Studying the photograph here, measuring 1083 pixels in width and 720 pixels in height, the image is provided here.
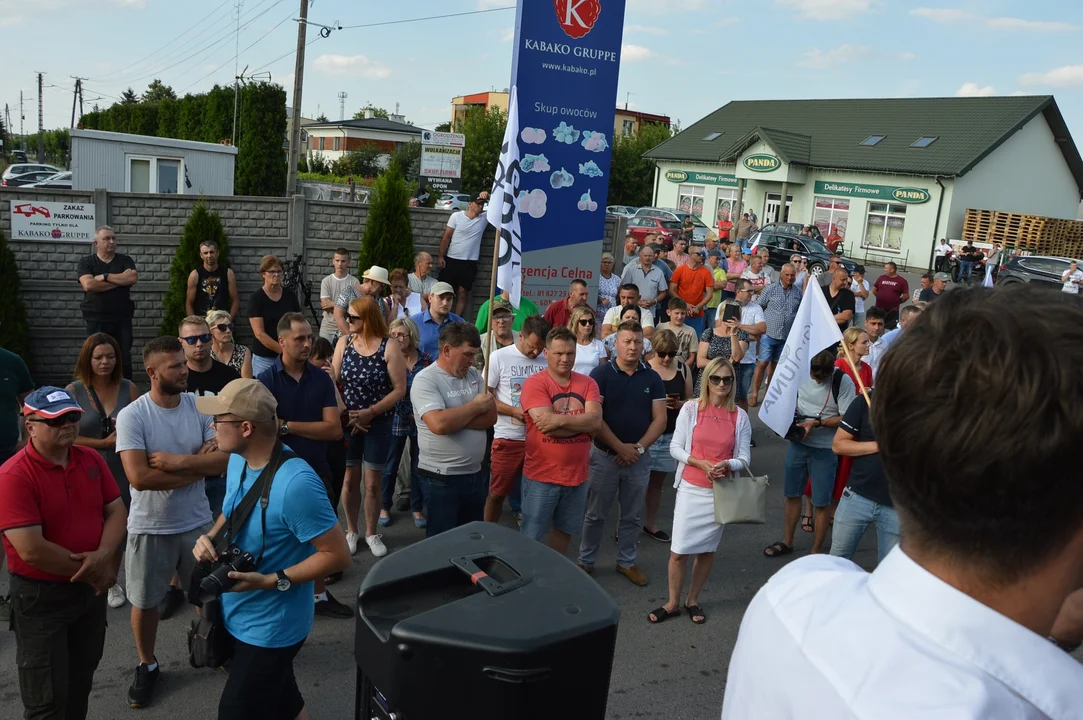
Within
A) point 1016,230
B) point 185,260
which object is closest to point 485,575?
point 185,260

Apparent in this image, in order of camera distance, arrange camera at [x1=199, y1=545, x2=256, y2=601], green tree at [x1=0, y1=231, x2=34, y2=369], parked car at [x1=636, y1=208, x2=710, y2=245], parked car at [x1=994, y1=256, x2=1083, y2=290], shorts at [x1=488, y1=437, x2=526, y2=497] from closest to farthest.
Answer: camera at [x1=199, y1=545, x2=256, y2=601] → shorts at [x1=488, y1=437, x2=526, y2=497] → green tree at [x1=0, y1=231, x2=34, y2=369] → parked car at [x1=994, y1=256, x2=1083, y2=290] → parked car at [x1=636, y1=208, x2=710, y2=245]

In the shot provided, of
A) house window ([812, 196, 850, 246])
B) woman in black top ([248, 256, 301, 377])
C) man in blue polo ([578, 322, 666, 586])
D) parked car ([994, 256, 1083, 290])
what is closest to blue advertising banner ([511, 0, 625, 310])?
woman in black top ([248, 256, 301, 377])

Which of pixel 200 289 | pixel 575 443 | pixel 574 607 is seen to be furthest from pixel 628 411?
pixel 200 289

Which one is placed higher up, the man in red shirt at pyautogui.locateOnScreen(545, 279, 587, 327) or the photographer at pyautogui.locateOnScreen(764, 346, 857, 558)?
the man in red shirt at pyautogui.locateOnScreen(545, 279, 587, 327)

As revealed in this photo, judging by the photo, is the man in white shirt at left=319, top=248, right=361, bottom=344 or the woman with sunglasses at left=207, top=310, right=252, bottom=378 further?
the man in white shirt at left=319, top=248, right=361, bottom=344

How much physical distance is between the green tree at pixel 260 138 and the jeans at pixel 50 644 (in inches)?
1106

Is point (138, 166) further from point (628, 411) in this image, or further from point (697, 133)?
point (697, 133)

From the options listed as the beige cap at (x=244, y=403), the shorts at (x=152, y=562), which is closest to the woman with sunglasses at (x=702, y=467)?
the shorts at (x=152, y=562)

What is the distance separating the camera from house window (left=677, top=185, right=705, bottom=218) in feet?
142

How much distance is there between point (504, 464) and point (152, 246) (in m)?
6.68

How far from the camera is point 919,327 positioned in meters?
1.01

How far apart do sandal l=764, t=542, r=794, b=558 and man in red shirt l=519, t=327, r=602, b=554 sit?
1915 mm

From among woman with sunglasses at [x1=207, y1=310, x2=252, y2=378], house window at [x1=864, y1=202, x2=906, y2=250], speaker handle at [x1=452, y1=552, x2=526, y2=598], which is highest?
house window at [x1=864, y1=202, x2=906, y2=250]

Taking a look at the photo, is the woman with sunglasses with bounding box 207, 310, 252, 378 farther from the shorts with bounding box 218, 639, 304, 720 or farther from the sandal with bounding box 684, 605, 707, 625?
→ the sandal with bounding box 684, 605, 707, 625
